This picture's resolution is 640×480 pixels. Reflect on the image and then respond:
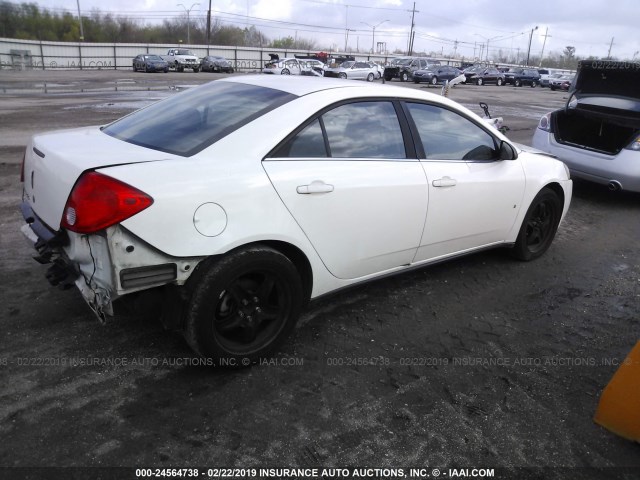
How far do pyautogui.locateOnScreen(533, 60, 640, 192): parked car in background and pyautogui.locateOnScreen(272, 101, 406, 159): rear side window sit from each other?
4743 millimetres

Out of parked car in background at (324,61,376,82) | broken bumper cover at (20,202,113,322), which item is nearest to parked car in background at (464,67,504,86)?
parked car in background at (324,61,376,82)

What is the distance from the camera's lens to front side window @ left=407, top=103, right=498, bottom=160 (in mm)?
3737

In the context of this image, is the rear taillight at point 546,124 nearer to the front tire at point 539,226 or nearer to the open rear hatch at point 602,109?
the open rear hatch at point 602,109

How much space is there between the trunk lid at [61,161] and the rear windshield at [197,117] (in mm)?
129

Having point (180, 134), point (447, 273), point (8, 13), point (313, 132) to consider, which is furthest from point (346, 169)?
point (8, 13)

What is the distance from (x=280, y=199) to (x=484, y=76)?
1892 inches

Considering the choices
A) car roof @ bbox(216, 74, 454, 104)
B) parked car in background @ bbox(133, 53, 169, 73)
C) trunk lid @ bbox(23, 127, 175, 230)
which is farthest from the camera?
parked car in background @ bbox(133, 53, 169, 73)

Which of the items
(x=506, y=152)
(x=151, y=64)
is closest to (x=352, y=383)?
(x=506, y=152)

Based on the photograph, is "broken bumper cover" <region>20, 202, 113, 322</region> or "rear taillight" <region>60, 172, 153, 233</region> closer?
"rear taillight" <region>60, 172, 153, 233</region>

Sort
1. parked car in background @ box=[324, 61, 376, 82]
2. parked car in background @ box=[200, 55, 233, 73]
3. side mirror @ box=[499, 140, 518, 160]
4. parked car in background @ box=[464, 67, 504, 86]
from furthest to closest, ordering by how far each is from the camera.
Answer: parked car in background @ box=[464, 67, 504, 86]
parked car in background @ box=[200, 55, 233, 73]
parked car in background @ box=[324, 61, 376, 82]
side mirror @ box=[499, 140, 518, 160]

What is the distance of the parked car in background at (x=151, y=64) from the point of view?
40969 millimetres

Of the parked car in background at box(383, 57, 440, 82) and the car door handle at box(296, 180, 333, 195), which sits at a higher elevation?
the parked car in background at box(383, 57, 440, 82)

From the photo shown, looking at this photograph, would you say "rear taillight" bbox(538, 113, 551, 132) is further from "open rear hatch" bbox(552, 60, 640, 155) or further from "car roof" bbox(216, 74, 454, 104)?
"car roof" bbox(216, 74, 454, 104)

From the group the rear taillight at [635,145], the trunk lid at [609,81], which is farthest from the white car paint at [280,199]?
the trunk lid at [609,81]
